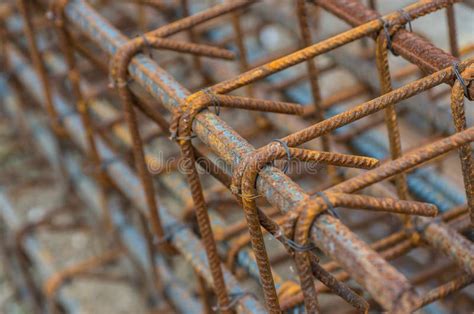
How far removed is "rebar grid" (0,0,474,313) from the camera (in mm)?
3814

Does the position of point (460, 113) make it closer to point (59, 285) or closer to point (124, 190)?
point (124, 190)

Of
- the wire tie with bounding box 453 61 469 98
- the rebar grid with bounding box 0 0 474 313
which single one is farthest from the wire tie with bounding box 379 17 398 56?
the wire tie with bounding box 453 61 469 98

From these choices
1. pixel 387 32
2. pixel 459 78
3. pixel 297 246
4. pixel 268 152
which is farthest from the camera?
pixel 387 32

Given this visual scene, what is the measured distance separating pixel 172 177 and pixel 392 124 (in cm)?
259

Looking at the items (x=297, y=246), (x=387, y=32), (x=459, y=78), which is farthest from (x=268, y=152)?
(x=387, y=32)

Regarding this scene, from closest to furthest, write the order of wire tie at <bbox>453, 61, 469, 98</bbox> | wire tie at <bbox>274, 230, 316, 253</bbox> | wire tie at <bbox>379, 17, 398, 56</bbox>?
wire tie at <bbox>274, 230, 316, 253</bbox>, wire tie at <bbox>453, 61, 469, 98</bbox>, wire tie at <bbox>379, 17, 398, 56</bbox>

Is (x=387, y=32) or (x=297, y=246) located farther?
(x=387, y=32)

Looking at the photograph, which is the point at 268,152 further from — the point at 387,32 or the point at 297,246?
the point at 387,32

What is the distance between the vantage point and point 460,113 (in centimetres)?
440

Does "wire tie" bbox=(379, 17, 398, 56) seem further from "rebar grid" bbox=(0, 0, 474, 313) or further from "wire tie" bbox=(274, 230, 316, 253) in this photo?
"wire tie" bbox=(274, 230, 316, 253)

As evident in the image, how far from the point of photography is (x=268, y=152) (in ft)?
13.0

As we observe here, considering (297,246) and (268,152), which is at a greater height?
(268,152)

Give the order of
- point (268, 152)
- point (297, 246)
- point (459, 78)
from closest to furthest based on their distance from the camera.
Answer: point (297, 246) < point (268, 152) < point (459, 78)

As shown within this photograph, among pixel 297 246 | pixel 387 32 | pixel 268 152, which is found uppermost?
pixel 387 32
